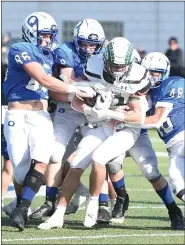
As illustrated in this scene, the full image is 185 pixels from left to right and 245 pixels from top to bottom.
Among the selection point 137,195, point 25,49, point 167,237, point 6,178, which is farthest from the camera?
point 137,195

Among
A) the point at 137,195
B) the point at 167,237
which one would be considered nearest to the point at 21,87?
the point at 167,237

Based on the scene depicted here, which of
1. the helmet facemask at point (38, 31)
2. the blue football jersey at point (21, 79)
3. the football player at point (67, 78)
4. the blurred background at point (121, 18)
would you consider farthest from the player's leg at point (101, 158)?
the blurred background at point (121, 18)

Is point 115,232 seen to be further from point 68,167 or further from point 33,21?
point 33,21

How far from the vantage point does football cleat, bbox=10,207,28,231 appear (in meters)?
6.35

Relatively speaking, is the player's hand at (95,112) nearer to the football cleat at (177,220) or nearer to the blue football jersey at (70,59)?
the blue football jersey at (70,59)

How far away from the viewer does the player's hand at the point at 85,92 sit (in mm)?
6500

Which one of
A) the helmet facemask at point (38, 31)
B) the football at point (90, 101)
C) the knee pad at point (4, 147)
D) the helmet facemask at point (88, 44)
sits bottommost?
the knee pad at point (4, 147)

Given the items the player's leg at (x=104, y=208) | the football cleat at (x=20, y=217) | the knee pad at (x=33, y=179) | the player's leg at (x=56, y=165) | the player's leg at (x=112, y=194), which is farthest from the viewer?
the player's leg at (x=112, y=194)

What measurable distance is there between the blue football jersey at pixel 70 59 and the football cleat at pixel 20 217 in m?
1.21

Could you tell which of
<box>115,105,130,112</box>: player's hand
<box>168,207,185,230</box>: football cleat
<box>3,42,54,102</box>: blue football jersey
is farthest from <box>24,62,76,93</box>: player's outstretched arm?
<box>168,207,185,230</box>: football cleat

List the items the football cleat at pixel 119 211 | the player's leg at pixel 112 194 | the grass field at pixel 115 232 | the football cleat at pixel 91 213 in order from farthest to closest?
the player's leg at pixel 112 194
the football cleat at pixel 119 211
the football cleat at pixel 91 213
the grass field at pixel 115 232

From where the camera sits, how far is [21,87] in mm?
6730

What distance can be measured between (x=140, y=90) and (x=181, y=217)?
107 cm

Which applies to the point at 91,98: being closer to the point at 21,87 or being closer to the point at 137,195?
the point at 21,87
